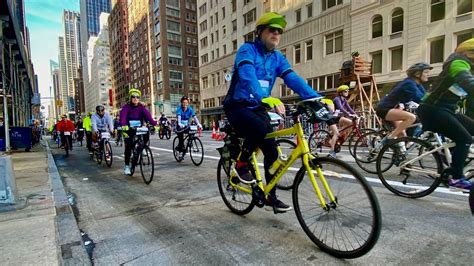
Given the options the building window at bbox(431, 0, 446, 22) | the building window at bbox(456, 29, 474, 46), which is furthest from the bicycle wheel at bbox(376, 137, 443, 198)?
the building window at bbox(431, 0, 446, 22)

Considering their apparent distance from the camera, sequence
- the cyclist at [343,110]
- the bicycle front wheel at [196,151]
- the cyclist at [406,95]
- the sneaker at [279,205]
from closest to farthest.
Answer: the sneaker at [279,205], the cyclist at [406,95], the cyclist at [343,110], the bicycle front wheel at [196,151]

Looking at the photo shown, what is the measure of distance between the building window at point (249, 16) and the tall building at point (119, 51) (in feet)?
197

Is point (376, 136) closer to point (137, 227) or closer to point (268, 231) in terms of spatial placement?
point (268, 231)

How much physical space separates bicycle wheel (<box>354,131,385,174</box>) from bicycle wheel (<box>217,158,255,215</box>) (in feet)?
10.4

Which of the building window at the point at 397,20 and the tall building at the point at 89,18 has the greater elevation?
the tall building at the point at 89,18

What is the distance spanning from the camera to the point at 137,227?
132 inches

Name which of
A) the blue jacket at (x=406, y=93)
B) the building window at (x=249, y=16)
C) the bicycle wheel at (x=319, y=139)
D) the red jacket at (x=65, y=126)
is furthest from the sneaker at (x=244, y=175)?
the building window at (x=249, y=16)

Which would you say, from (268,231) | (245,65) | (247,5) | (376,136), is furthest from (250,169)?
(247,5)

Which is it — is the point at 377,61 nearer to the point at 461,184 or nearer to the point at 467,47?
the point at 467,47

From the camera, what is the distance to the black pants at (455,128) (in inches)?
136

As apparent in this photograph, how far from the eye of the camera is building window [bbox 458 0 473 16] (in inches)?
758

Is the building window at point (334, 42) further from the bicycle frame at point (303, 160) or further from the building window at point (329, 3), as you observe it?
the bicycle frame at point (303, 160)

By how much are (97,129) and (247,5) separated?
34638 mm

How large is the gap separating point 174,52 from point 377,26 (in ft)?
175
